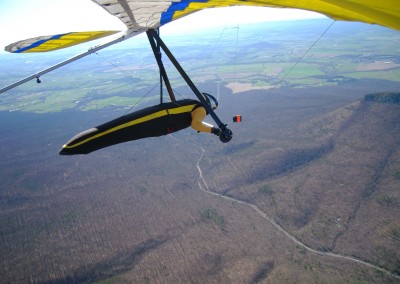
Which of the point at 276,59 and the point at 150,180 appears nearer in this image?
the point at 150,180

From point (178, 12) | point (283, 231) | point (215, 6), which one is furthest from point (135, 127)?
point (283, 231)

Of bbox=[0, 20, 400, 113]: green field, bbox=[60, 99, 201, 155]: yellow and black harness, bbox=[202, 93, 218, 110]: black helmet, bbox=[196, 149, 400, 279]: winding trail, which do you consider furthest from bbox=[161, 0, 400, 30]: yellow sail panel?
bbox=[0, 20, 400, 113]: green field

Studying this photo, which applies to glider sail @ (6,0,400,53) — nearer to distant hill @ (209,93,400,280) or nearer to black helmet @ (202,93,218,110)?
black helmet @ (202,93,218,110)

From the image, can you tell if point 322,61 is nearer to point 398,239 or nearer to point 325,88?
point 325,88

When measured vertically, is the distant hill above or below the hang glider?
below

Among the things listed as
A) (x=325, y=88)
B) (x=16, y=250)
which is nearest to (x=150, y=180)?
(x=16, y=250)

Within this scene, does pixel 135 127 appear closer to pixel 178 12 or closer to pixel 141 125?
pixel 141 125
